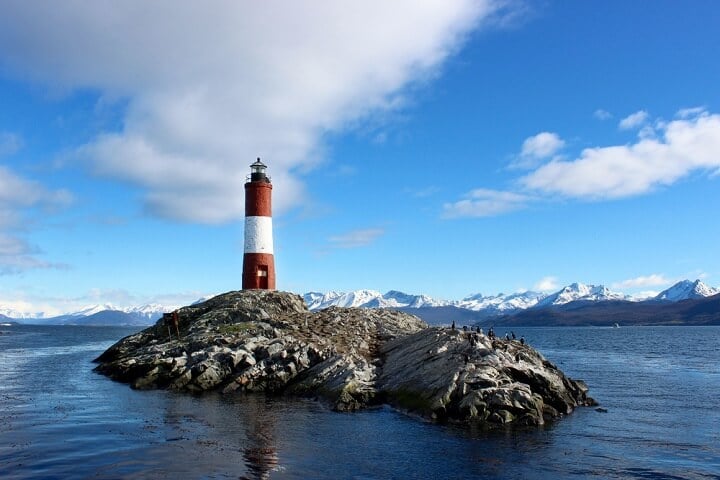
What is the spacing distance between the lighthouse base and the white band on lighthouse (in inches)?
27.3

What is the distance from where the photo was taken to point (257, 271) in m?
65.4

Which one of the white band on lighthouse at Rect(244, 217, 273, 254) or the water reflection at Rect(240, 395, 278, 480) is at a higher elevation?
the white band on lighthouse at Rect(244, 217, 273, 254)

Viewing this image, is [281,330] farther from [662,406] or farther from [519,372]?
[662,406]

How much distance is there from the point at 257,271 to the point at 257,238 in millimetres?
3795

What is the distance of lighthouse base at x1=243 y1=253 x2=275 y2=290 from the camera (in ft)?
214

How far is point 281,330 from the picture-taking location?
2057 inches

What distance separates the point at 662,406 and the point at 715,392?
421 inches

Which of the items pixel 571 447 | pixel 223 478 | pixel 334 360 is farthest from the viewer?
pixel 334 360

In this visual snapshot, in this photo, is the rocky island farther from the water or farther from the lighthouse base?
the lighthouse base

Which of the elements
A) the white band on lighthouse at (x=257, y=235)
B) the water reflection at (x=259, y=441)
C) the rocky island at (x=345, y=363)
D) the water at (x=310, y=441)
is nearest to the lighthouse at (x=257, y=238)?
the white band on lighthouse at (x=257, y=235)

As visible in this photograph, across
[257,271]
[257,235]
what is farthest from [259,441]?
[257,235]

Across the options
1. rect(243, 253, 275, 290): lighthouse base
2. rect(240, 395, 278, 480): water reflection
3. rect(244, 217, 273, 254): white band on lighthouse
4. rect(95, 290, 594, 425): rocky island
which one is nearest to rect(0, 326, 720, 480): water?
rect(240, 395, 278, 480): water reflection

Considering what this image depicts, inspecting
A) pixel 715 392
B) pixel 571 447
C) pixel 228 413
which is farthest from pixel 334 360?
pixel 715 392

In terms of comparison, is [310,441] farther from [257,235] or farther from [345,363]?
[257,235]
